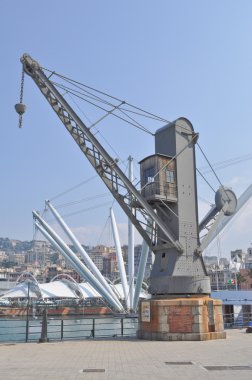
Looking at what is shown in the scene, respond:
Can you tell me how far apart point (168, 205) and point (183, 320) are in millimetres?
6167

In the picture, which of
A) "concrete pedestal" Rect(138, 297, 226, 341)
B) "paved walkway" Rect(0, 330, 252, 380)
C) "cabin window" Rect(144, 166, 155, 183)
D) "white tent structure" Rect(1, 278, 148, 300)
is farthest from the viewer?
"white tent structure" Rect(1, 278, 148, 300)

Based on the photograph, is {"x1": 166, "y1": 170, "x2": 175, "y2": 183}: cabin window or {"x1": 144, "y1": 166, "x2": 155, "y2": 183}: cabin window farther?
{"x1": 144, "y1": 166, "x2": 155, "y2": 183}: cabin window

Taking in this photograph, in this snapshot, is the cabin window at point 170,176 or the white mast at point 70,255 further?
the white mast at point 70,255

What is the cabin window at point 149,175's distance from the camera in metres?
23.8

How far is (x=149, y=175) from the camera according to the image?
2414 centimetres

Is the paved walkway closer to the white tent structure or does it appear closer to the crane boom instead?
the crane boom

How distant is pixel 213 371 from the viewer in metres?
12.0

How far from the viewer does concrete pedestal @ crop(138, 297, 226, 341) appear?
2045cm

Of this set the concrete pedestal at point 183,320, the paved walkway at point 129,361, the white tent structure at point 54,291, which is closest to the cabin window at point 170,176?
the concrete pedestal at point 183,320

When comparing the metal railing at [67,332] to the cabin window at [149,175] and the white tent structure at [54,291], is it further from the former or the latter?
the white tent structure at [54,291]

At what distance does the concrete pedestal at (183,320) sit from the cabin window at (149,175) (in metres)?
6.54

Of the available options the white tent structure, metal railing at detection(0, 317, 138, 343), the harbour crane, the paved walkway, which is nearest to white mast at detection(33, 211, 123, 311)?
metal railing at detection(0, 317, 138, 343)

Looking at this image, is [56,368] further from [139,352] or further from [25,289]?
[25,289]

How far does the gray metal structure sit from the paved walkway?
3925 mm
